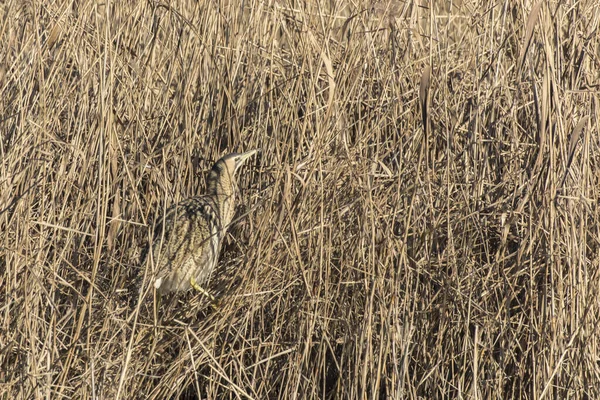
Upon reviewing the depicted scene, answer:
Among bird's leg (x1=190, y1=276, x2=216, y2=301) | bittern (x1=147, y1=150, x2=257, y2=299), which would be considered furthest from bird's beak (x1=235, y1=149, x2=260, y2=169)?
bird's leg (x1=190, y1=276, x2=216, y2=301)

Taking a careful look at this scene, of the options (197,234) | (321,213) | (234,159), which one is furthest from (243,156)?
(321,213)

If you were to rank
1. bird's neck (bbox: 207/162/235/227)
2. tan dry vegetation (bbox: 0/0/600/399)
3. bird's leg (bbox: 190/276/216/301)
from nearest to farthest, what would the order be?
tan dry vegetation (bbox: 0/0/600/399), bird's leg (bbox: 190/276/216/301), bird's neck (bbox: 207/162/235/227)

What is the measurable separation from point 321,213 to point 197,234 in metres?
0.54

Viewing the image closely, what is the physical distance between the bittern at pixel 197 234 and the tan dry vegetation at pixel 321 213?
8cm

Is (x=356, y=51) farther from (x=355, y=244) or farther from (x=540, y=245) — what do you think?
(x=540, y=245)

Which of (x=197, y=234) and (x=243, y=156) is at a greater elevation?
(x=243, y=156)

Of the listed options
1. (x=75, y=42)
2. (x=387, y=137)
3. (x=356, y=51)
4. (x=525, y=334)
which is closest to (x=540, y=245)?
(x=525, y=334)

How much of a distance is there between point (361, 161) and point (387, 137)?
0.61 ft

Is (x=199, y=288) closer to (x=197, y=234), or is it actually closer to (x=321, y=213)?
(x=197, y=234)

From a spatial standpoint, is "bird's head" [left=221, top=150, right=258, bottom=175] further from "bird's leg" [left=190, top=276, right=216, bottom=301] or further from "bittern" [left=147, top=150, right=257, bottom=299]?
"bird's leg" [left=190, top=276, right=216, bottom=301]

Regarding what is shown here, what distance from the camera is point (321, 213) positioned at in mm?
2660

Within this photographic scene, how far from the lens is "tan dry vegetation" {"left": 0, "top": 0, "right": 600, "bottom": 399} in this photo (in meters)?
2.53

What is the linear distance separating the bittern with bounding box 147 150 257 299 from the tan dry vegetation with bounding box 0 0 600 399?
0.25ft

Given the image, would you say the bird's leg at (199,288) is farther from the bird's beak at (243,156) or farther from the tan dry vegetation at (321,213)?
the bird's beak at (243,156)
